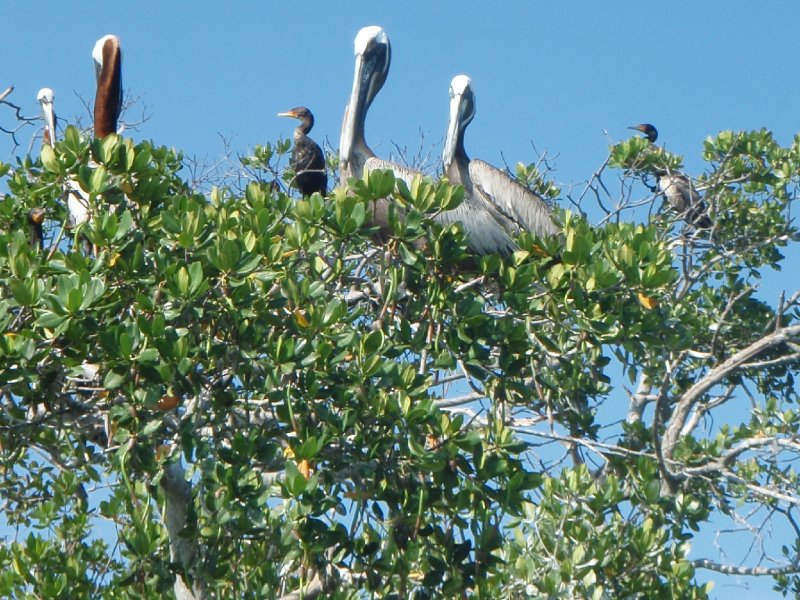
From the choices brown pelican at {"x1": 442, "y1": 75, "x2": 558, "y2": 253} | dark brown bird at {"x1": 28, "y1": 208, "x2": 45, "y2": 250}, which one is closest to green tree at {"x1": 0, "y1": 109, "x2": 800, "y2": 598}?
dark brown bird at {"x1": 28, "y1": 208, "x2": 45, "y2": 250}

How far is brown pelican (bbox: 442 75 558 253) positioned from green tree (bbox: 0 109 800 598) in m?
2.88

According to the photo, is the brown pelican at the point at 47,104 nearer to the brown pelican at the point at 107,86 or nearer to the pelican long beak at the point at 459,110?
the brown pelican at the point at 107,86

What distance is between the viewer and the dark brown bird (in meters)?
4.86

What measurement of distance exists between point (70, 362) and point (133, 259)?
42 centimetres

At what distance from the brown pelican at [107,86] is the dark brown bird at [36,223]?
83.5 inches

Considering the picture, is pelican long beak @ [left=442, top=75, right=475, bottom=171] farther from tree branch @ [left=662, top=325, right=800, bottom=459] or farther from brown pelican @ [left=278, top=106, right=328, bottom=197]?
tree branch @ [left=662, top=325, right=800, bottom=459]

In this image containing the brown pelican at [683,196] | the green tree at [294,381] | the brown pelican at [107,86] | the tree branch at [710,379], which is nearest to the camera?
the green tree at [294,381]

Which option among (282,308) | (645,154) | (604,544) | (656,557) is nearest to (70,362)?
(282,308)

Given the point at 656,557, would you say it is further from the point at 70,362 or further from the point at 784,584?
the point at 70,362

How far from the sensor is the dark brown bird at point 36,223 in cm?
486

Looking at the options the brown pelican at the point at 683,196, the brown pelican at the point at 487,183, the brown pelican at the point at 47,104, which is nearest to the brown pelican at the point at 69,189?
the brown pelican at the point at 47,104

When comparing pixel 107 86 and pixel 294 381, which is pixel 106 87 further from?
pixel 294 381

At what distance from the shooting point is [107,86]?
7664mm

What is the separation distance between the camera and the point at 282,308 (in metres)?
4.21
